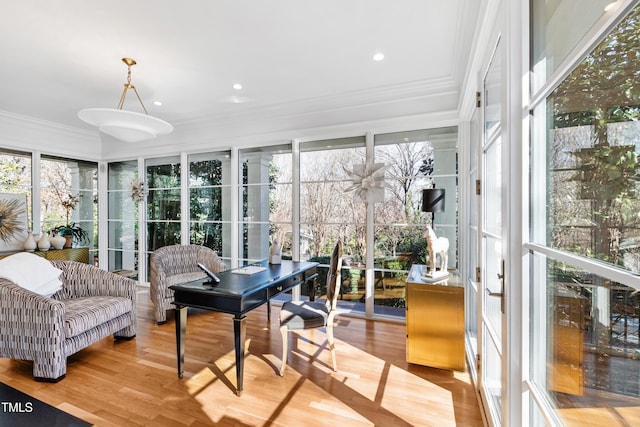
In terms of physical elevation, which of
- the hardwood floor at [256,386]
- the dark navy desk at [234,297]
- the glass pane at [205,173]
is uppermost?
the glass pane at [205,173]

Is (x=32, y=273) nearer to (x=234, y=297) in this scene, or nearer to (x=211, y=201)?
(x=234, y=297)

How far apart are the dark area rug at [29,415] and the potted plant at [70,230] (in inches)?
210

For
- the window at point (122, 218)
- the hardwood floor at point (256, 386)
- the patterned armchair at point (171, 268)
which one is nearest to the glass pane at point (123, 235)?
the window at point (122, 218)

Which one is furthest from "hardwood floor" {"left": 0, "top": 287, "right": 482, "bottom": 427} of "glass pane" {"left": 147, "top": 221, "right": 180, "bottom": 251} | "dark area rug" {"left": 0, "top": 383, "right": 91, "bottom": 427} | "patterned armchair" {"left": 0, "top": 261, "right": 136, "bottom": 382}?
"glass pane" {"left": 147, "top": 221, "right": 180, "bottom": 251}

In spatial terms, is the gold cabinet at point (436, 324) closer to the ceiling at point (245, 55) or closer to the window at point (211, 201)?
the ceiling at point (245, 55)

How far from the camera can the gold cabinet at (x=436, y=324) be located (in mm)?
2432

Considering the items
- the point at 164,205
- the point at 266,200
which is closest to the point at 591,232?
the point at 266,200

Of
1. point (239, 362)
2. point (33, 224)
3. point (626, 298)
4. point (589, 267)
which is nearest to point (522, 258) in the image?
point (589, 267)

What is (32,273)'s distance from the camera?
2674mm

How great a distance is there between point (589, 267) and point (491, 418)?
1.47 meters

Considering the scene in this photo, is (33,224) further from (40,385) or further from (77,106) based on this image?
(40,385)

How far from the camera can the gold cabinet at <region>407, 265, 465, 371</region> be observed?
2432 millimetres

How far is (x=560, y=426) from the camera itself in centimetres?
92

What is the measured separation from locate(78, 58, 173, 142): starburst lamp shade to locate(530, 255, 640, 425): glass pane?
3.13 m
